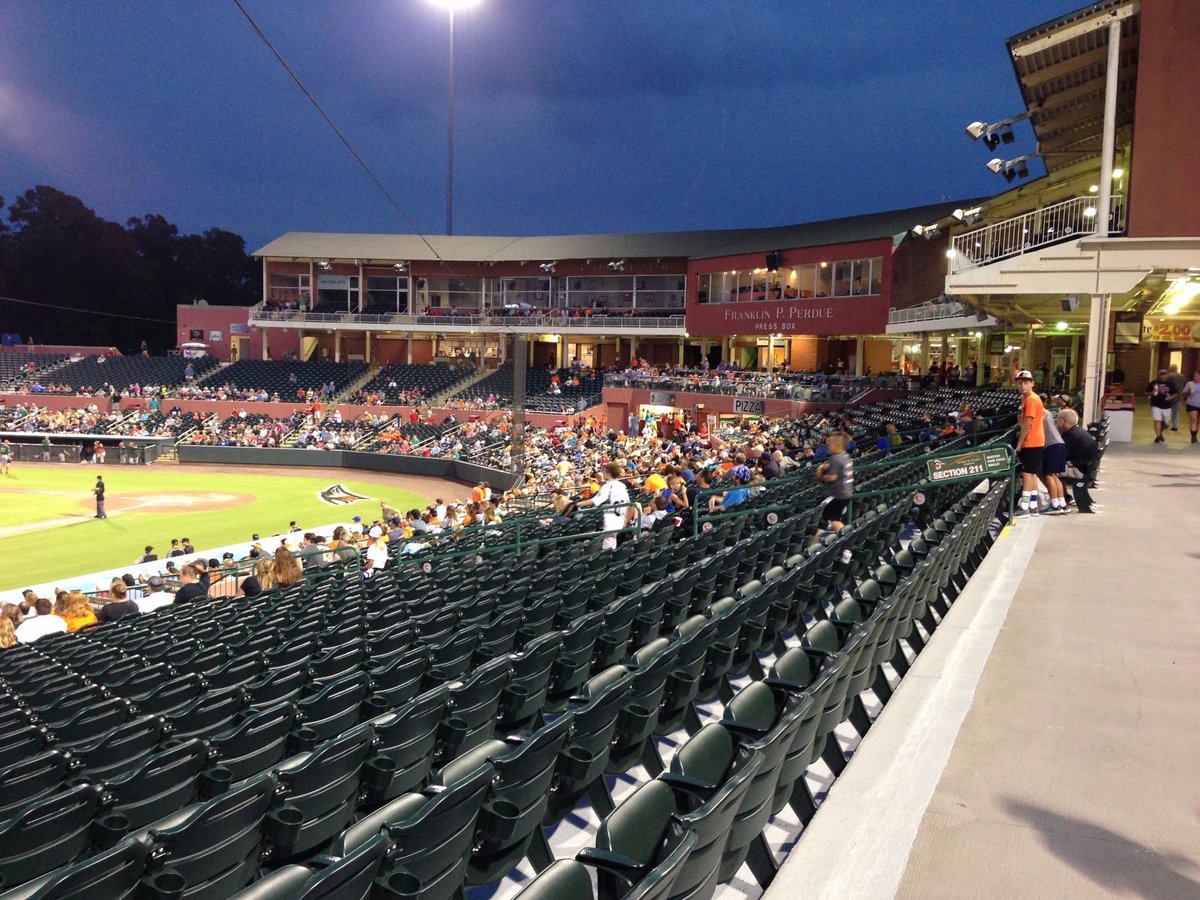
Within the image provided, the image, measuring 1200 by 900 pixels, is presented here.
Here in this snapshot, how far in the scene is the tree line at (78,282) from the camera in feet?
277

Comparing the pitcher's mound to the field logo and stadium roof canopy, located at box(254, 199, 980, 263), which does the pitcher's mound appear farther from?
stadium roof canopy, located at box(254, 199, 980, 263)

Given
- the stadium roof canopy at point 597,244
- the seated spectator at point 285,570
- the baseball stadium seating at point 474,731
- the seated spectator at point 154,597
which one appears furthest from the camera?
the stadium roof canopy at point 597,244

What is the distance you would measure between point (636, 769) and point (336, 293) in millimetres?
59712

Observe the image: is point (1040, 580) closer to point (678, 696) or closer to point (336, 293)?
point (678, 696)

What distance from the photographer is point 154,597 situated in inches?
595

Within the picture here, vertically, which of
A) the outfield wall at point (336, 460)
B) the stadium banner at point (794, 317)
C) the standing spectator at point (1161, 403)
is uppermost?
the stadium banner at point (794, 317)

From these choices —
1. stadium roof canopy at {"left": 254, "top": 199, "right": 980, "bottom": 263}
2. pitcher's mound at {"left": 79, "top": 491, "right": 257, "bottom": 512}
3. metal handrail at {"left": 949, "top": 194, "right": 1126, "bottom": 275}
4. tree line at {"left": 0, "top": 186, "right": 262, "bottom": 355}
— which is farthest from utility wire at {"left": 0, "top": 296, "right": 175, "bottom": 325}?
metal handrail at {"left": 949, "top": 194, "right": 1126, "bottom": 275}

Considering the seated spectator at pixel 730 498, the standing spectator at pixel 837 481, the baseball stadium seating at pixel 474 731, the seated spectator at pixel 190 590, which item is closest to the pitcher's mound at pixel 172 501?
the seated spectator at pixel 190 590

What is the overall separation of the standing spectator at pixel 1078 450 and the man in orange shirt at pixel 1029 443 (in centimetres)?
59

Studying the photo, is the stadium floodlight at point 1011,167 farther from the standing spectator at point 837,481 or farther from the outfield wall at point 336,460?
the outfield wall at point 336,460

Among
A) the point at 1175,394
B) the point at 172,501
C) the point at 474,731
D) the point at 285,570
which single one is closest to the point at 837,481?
the point at 474,731

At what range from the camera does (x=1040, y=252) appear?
1795cm

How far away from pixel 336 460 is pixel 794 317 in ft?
75.9

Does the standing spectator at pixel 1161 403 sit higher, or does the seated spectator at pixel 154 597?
the standing spectator at pixel 1161 403
